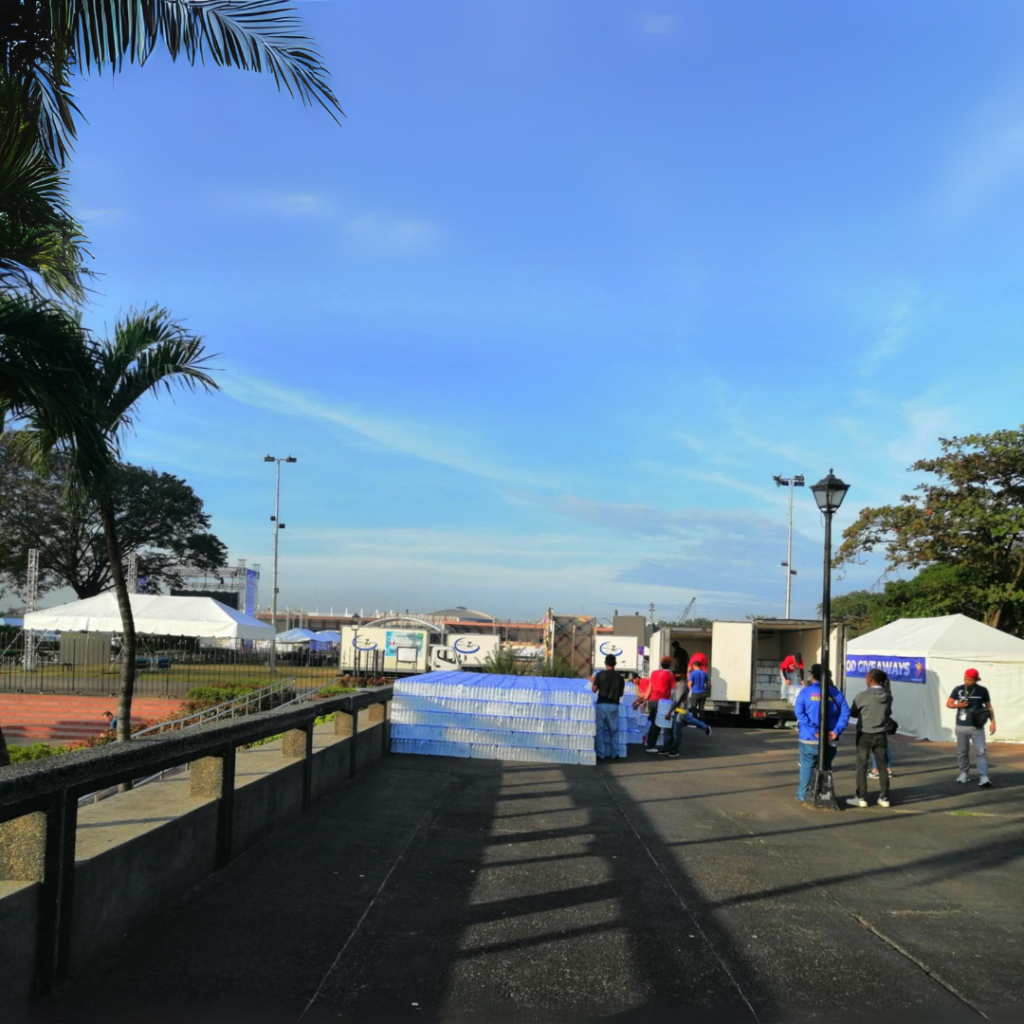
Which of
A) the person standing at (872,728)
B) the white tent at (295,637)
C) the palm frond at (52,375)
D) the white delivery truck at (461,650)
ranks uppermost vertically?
the palm frond at (52,375)

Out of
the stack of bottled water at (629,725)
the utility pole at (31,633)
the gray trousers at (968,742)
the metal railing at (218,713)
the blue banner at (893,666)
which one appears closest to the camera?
the gray trousers at (968,742)

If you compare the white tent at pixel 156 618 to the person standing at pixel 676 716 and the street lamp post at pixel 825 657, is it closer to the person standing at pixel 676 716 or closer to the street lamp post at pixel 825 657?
the person standing at pixel 676 716

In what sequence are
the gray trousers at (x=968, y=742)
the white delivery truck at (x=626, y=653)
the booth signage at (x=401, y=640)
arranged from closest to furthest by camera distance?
1. the gray trousers at (x=968, y=742)
2. the white delivery truck at (x=626, y=653)
3. the booth signage at (x=401, y=640)

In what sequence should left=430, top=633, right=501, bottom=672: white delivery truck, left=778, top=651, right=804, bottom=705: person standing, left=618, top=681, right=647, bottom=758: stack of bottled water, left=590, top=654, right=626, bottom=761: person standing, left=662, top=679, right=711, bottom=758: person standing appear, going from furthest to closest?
left=430, top=633, right=501, bottom=672: white delivery truck
left=778, top=651, right=804, bottom=705: person standing
left=662, top=679, right=711, bottom=758: person standing
left=618, top=681, right=647, bottom=758: stack of bottled water
left=590, top=654, right=626, bottom=761: person standing

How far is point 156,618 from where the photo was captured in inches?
1331

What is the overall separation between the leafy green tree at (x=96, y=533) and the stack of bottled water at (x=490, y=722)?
38650 mm

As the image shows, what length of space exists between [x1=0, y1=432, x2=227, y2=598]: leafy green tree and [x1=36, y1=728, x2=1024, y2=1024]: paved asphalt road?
4413 centimetres

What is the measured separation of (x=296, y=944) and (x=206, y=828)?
1289 millimetres

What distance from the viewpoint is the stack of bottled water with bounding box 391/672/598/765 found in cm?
1375

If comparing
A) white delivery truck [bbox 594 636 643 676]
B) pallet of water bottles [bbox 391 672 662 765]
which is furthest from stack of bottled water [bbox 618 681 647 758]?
white delivery truck [bbox 594 636 643 676]

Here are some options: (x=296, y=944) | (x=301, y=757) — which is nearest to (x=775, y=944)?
(x=296, y=944)

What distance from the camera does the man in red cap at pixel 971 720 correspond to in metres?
13.8

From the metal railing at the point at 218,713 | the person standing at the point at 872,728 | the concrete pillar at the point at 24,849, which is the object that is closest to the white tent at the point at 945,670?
the person standing at the point at 872,728

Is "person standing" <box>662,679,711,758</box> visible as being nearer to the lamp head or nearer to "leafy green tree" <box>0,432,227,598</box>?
the lamp head
